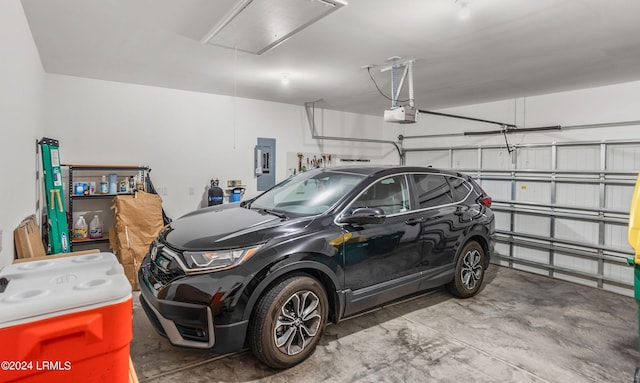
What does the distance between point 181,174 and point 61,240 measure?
1.92m

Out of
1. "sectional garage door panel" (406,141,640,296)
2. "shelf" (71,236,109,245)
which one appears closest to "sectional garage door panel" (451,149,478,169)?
"sectional garage door panel" (406,141,640,296)

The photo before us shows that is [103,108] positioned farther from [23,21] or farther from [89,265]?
[89,265]

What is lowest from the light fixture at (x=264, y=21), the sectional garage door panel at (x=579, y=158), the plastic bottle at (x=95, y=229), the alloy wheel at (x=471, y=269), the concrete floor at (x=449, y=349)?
the concrete floor at (x=449, y=349)

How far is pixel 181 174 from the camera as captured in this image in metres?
5.48

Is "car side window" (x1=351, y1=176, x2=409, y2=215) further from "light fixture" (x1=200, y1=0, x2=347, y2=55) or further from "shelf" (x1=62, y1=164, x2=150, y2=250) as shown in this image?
"shelf" (x1=62, y1=164, x2=150, y2=250)

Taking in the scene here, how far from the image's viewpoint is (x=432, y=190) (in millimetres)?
3676

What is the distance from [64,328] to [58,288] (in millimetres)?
165

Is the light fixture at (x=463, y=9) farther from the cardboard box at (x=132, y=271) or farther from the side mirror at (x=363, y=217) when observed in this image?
the cardboard box at (x=132, y=271)

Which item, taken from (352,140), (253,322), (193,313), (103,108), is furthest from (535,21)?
(103,108)

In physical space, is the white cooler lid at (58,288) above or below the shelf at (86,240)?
above

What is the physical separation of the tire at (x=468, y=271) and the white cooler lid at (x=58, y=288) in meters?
3.47

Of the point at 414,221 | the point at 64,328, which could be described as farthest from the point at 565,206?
the point at 64,328

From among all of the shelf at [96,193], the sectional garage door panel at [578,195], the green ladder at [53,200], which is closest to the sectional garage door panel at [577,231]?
the sectional garage door panel at [578,195]

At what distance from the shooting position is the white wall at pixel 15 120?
2.12m
